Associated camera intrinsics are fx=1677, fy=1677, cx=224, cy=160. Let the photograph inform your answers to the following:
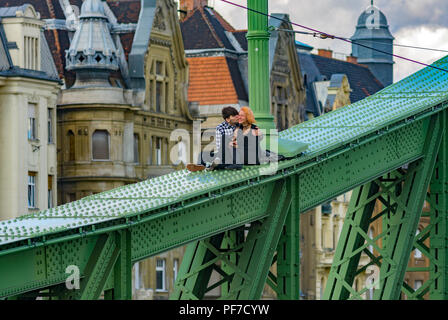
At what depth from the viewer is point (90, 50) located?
5403cm

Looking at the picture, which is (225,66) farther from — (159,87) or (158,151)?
(158,151)

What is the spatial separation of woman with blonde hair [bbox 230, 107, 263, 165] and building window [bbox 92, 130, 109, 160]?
34089 millimetres

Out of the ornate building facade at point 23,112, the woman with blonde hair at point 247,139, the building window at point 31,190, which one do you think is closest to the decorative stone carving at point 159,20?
the ornate building facade at point 23,112

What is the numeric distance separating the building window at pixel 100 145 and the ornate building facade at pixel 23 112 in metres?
3.89

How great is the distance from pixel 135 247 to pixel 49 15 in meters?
36.6

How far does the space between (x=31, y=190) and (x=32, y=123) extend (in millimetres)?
2015

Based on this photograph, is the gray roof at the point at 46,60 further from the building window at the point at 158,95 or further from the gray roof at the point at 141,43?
the building window at the point at 158,95

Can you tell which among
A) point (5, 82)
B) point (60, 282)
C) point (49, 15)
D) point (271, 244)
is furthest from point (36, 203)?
point (60, 282)

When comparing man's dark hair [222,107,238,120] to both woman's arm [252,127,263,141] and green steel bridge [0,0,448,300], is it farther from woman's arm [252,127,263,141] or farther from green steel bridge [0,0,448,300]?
green steel bridge [0,0,448,300]

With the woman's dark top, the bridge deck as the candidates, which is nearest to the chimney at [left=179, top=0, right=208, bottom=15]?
the bridge deck

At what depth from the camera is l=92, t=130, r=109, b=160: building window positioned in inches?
2153

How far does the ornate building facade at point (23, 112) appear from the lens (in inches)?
1921
